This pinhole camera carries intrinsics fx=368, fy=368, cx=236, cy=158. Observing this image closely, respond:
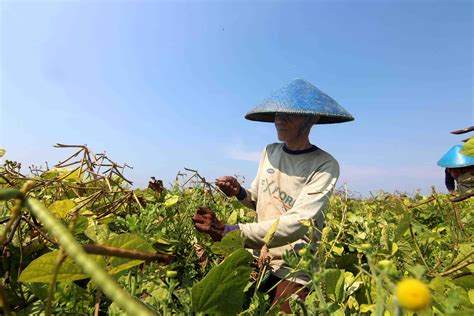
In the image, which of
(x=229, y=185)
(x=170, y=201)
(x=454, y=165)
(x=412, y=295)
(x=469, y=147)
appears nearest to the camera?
(x=412, y=295)

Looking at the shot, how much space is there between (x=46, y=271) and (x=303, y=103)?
1923 millimetres

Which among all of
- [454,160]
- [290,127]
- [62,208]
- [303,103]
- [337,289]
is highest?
[303,103]

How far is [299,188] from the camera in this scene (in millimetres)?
2279

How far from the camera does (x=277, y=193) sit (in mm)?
2357

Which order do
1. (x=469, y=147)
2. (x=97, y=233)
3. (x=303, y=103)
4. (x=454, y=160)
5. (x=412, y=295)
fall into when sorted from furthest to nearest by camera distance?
1. (x=454, y=160)
2. (x=303, y=103)
3. (x=469, y=147)
4. (x=97, y=233)
5. (x=412, y=295)

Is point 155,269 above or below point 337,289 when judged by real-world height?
above

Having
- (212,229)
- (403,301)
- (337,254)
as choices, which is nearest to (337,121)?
(337,254)

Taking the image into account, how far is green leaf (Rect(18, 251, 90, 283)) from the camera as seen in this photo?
560 mm

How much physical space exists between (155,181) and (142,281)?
0.67 meters

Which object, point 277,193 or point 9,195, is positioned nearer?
point 9,195

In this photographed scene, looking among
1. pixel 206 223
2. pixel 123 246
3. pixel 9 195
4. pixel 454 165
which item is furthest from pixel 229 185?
pixel 454 165

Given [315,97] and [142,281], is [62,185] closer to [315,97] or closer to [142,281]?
[142,281]

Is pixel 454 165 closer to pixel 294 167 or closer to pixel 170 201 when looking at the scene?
pixel 294 167

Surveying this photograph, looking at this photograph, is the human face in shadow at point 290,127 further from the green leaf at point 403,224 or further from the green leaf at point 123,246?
the green leaf at point 123,246
